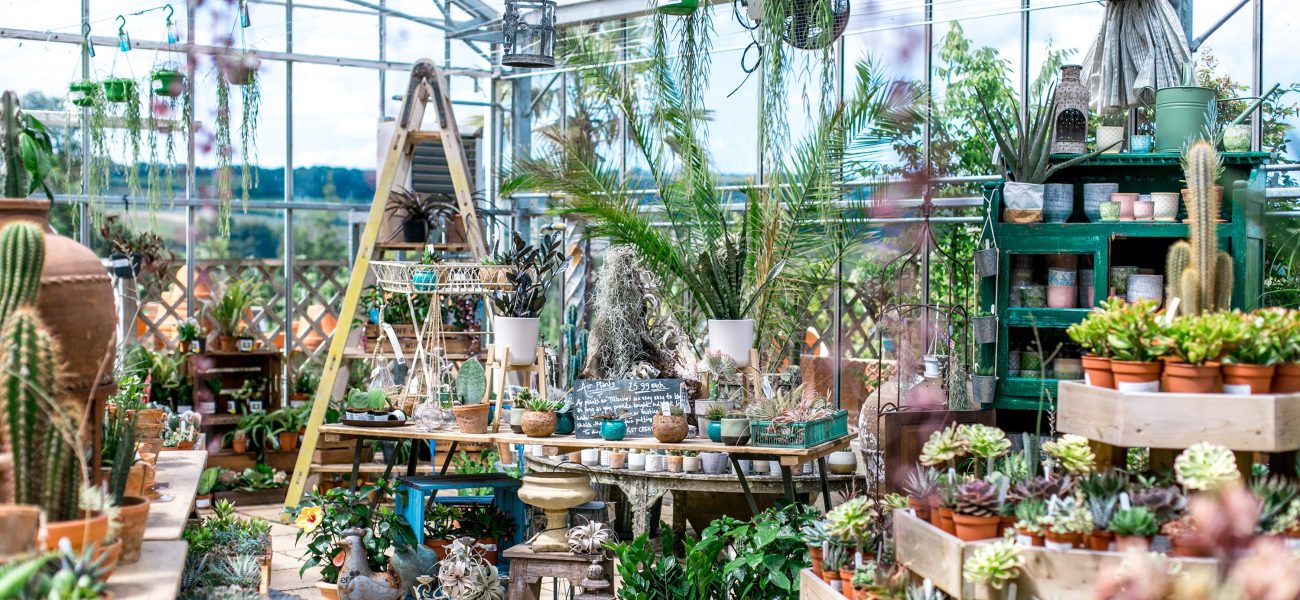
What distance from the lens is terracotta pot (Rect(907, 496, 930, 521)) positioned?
3.13 metres

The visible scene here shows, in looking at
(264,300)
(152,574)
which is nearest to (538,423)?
(152,574)

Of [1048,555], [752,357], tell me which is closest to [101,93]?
[752,357]

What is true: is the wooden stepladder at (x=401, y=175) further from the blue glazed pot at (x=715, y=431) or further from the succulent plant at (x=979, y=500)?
the succulent plant at (x=979, y=500)

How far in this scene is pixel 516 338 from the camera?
5133 millimetres

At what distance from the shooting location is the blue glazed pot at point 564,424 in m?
4.76

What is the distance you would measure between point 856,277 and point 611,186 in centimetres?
143

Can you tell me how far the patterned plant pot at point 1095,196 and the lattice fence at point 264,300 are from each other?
15.9 feet

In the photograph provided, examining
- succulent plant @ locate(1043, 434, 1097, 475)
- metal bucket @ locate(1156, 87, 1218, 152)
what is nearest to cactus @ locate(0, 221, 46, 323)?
succulent plant @ locate(1043, 434, 1097, 475)

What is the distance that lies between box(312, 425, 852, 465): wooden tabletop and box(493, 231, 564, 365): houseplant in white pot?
0.41 meters

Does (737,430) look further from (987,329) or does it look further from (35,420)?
(35,420)

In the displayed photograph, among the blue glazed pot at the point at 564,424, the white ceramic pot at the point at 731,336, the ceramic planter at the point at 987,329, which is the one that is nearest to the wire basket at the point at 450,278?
the blue glazed pot at the point at 564,424

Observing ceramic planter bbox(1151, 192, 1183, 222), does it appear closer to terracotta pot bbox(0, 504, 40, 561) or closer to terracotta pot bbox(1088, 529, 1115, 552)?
terracotta pot bbox(1088, 529, 1115, 552)

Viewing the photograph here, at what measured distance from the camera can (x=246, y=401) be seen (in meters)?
7.43

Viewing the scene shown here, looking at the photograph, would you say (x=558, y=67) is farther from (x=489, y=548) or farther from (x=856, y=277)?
(x=489, y=548)
